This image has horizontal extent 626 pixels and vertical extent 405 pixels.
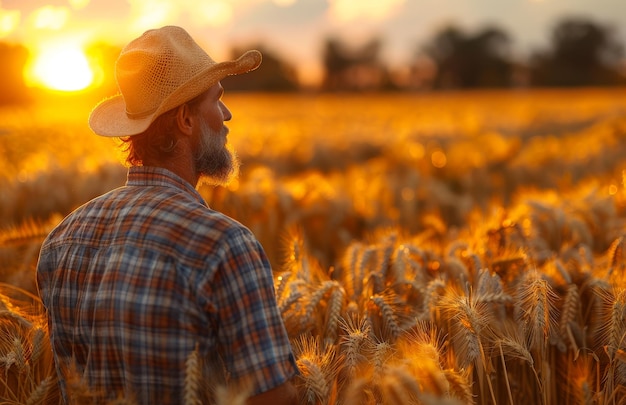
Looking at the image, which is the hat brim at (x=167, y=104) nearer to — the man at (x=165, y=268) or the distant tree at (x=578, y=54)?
the man at (x=165, y=268)

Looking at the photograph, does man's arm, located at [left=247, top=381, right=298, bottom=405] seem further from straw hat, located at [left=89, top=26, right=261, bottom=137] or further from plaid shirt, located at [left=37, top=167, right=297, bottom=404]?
straw hat, located at [left=89, top=26, right=261, bottom=137]

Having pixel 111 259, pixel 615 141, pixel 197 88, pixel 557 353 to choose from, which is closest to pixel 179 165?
pixel 197 88

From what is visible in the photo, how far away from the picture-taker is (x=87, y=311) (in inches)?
78.0

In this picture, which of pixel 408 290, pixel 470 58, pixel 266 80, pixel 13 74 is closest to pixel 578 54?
pixel 470 58

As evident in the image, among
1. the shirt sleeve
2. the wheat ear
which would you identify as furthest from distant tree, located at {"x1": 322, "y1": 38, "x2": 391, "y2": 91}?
the wheat ear

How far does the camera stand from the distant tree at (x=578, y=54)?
202ft

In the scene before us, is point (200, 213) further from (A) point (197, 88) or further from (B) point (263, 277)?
(A) point (197, 88)

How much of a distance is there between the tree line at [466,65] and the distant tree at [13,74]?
30.3 metres

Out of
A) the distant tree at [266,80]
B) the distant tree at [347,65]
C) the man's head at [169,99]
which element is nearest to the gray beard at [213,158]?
the man's head at [169,99]

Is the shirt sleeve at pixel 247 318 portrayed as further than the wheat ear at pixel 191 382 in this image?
Yes

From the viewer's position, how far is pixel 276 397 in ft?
5.98

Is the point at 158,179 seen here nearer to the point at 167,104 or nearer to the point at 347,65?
the point at 167,104

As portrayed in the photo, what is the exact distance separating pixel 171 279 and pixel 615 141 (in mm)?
8842

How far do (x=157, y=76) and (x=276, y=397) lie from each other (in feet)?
3.65
